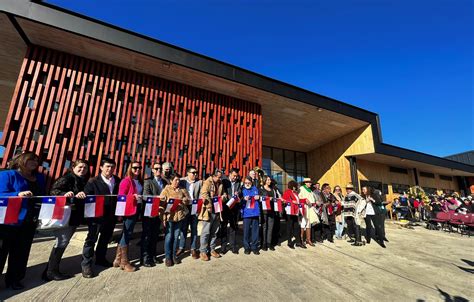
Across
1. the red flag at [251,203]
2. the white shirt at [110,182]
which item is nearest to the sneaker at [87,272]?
the white shirt at [110,182]

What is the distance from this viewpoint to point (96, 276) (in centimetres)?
325

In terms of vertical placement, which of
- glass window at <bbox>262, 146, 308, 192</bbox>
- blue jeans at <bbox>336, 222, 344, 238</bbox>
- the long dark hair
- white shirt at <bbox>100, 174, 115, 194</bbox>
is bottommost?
blue jeans at <bbox>336, 222, 344, 238</bbox>

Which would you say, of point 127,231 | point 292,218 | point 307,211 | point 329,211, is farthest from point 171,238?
point 329,211

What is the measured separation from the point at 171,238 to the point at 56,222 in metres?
1.68

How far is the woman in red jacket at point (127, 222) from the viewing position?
11.4ft

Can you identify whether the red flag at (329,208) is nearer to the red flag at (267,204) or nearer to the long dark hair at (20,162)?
the red flag at (267,204)

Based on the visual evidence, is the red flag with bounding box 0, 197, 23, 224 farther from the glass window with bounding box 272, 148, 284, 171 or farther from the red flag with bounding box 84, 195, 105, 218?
the glass window with bounding box 272, 148, 284, 171

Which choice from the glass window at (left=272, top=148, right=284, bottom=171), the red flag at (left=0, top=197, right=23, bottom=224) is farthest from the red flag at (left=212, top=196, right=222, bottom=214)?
the glass window at (left=272, top=148, right=284, bottom=171)

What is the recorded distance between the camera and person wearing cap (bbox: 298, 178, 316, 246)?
5.69 meters

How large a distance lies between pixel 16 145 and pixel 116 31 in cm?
433

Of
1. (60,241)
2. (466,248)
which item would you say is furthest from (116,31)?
(466,248)

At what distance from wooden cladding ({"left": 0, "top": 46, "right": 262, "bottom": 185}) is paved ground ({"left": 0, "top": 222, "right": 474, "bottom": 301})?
121 inches

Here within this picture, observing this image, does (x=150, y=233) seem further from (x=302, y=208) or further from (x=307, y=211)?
(x=307, y=211)

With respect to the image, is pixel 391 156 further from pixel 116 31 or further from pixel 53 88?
pixel 53 88
